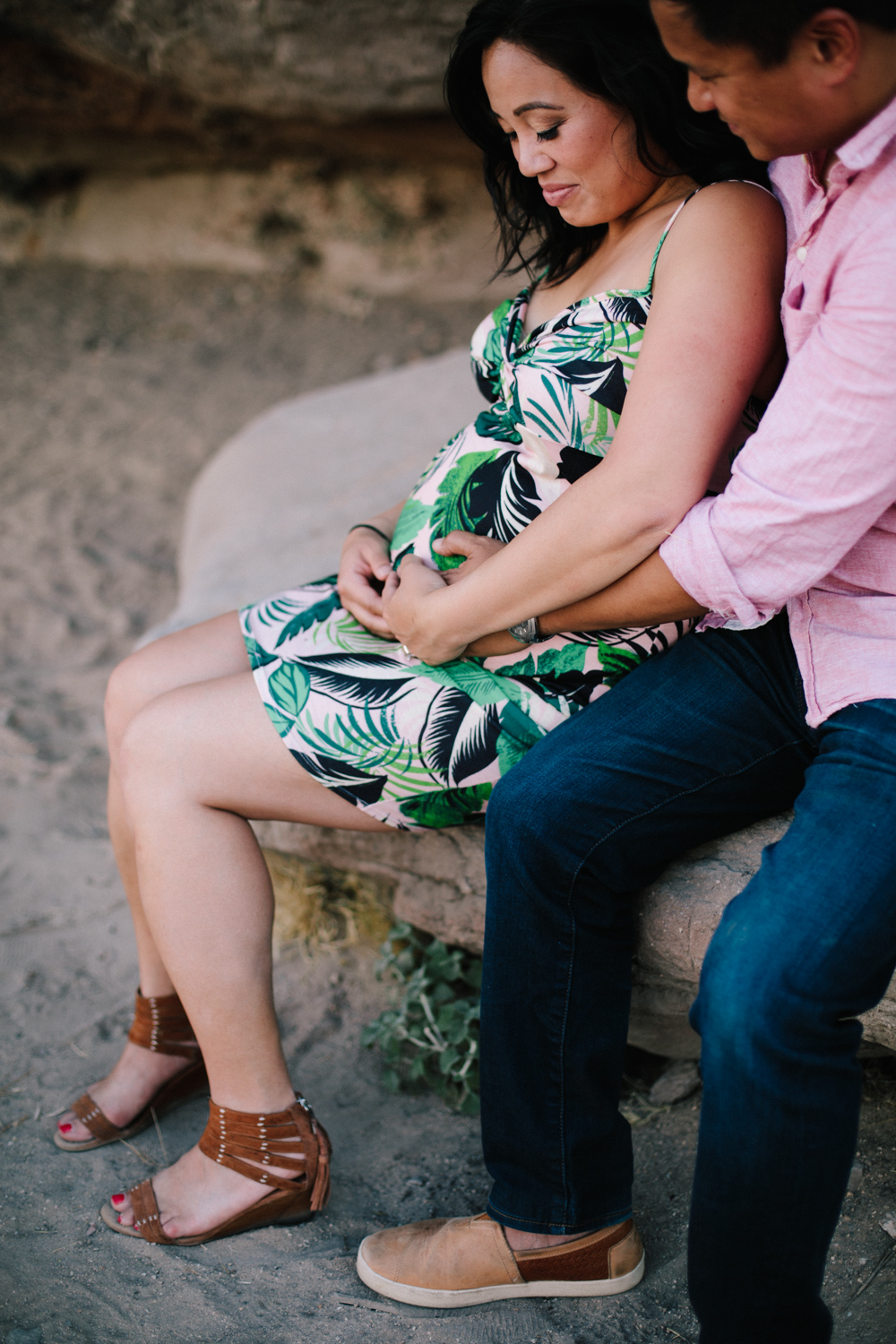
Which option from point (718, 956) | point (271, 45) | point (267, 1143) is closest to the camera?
point (718, 956)

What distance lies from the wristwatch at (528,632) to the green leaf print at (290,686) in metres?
0.35

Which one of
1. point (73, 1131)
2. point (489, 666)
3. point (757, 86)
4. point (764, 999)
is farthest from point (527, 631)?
point (73, 1131)

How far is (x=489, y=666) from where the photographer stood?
1.62 m

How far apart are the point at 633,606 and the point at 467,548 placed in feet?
0.99

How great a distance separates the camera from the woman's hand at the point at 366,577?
1726 millimetres

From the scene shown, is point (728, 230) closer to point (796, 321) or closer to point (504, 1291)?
point (796, 321)

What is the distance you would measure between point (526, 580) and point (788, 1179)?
800 millimetres

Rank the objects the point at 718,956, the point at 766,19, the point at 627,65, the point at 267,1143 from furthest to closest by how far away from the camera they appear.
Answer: the point at 267,1143, the point at 627,65, the point at 718,956, the point at 766,19

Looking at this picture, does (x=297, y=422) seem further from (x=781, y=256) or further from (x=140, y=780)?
(x=781, y=256)

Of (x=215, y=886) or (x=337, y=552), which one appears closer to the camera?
(x=215, y=886)

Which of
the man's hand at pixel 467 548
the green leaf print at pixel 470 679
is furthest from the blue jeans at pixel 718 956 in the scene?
the man's hand at pixel 467 548

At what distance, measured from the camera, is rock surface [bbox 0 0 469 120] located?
352 cm

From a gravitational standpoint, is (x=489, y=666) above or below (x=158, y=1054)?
above

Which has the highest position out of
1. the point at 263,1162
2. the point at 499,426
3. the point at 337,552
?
the point at 499,426
